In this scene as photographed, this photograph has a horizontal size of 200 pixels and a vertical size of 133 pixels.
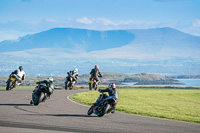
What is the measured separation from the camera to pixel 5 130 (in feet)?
43.8

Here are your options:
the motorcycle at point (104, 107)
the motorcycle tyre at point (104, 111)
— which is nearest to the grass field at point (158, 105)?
the motorcycle at point (104, 107)

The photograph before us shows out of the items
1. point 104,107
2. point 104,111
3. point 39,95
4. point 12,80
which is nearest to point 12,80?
point 12,80

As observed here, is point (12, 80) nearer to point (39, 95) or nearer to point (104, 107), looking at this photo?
point (39, 95)

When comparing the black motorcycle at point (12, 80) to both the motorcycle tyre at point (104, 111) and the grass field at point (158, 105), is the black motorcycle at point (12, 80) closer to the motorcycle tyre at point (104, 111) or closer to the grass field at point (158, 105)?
the grass field at point (158, 105)

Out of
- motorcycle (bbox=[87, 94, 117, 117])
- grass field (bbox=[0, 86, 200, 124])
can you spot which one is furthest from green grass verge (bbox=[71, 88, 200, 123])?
motorcycle (bbox=[87, 94, 117, 117])

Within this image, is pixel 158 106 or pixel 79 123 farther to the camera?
pixel 158 106

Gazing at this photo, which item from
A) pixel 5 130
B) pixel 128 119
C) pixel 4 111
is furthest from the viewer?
pixel 4 111

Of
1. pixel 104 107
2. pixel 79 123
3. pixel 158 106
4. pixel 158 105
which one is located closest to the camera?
pixel 79 123

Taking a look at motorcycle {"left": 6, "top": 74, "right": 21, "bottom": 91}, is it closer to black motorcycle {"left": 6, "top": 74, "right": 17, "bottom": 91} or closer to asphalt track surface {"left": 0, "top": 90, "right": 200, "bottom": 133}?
black motorcycle {"left": 6, "top": 74, "right": 17, "bottom": 91}

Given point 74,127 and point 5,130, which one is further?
point 74,127

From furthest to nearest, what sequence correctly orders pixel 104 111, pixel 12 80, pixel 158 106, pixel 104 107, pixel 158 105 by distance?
pixel 12 80 → pixel 158 105 → pixel 158 106 → pixel 104 107 → pixel 104 111

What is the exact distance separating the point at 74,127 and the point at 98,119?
262 cm

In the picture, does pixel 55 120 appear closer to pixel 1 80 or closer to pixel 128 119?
pixel 128 119

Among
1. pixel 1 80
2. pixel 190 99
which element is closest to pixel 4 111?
pixel 190 99
